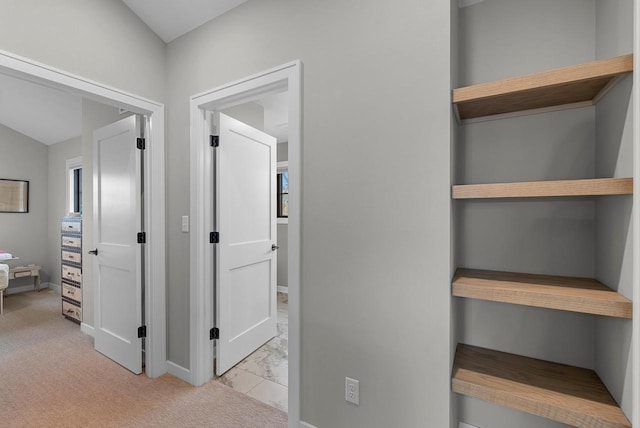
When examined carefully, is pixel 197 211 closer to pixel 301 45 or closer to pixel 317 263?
pixel 317 263

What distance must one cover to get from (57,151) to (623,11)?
6.77m

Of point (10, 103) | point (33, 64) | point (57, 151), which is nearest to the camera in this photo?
point (33, 64)

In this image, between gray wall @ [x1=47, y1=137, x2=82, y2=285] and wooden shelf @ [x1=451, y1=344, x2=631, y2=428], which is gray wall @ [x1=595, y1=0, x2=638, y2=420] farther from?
gray wall @ [x1=47, y1=137, x2=82, y2=285]

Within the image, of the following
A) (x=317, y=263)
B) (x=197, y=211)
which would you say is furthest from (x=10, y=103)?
(x=317, y=263)

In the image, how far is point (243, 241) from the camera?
2.47m

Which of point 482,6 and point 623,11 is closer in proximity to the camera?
point 623,11

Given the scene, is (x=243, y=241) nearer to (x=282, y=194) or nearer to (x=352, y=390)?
(x=352, y=390)

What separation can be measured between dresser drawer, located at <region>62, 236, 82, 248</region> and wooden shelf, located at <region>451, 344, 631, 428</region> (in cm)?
398

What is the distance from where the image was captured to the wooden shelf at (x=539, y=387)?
104 centimetres

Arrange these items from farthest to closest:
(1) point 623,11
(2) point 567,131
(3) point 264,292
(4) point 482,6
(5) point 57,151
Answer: (5) point 57,151
(3) point 264,292
(4) point 482,6
(2) point 567,131
(1) point 623,11

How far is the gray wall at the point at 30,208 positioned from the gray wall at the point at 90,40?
4.47 metres

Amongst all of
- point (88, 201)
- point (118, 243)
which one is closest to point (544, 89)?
point (118, 243)

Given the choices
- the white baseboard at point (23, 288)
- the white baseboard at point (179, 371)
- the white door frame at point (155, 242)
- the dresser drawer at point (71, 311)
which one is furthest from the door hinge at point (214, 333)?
the white baseboard at point (23, 288)

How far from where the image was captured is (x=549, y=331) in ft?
4.39
